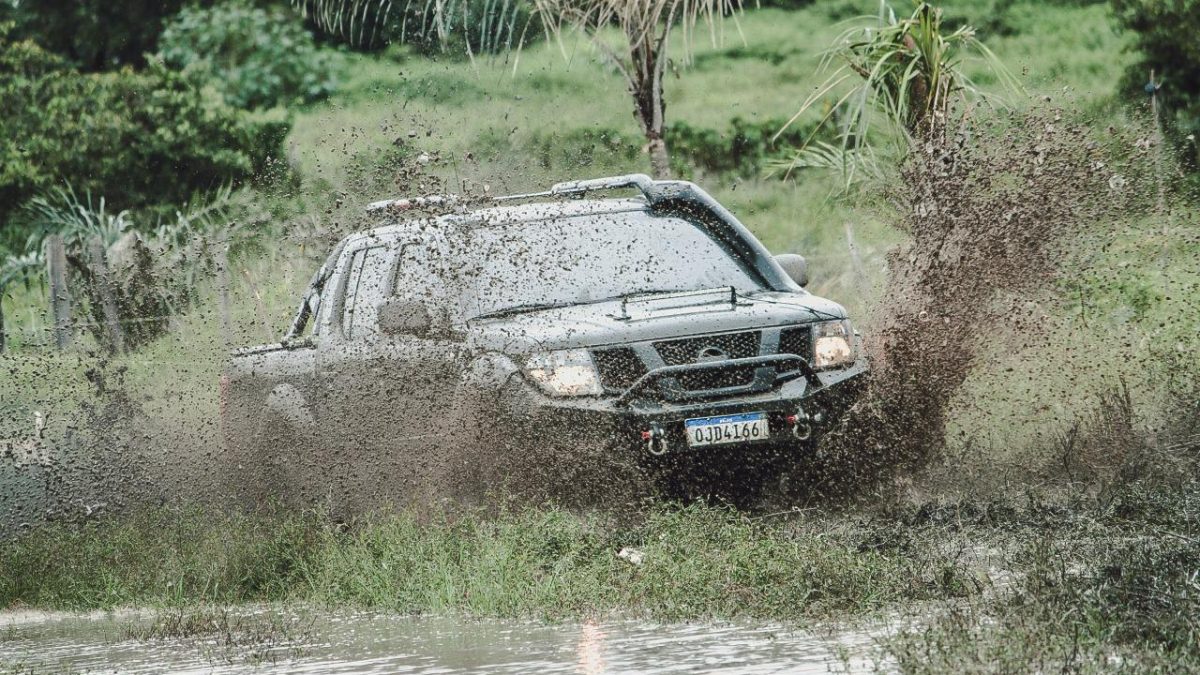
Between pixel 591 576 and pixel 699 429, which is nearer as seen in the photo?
pixel 591 576

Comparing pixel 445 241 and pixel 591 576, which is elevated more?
pixel 445 241

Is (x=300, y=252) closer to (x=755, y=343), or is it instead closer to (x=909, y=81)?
(x=909, y=81)

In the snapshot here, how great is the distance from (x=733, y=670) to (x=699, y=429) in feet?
9.09

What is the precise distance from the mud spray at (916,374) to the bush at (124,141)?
14813mm

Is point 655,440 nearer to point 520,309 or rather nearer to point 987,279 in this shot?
point 520,309

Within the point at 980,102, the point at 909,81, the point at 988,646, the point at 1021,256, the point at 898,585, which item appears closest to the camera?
the point at 988,646

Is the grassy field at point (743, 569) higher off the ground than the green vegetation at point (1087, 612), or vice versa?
the green vegetation at point (1087, 612)

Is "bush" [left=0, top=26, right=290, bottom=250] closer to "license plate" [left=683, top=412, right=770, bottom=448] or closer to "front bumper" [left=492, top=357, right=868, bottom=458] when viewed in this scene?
"front bumper" [left=492, top=357, right=868, bottom=458]

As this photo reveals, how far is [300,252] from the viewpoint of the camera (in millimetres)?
20359

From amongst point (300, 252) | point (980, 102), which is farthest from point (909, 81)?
point (300, 252)

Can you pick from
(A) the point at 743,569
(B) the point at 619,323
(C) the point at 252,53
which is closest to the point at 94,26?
(C) the point at 252,53

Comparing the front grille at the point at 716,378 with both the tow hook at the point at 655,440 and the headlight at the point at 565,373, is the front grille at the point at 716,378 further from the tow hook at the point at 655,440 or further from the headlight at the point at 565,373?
the headlight at the point at 565,373

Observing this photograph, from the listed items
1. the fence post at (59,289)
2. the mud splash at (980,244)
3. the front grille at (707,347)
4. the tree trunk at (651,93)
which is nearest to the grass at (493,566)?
the front grille at (707,347)

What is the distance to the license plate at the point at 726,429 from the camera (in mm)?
8312
